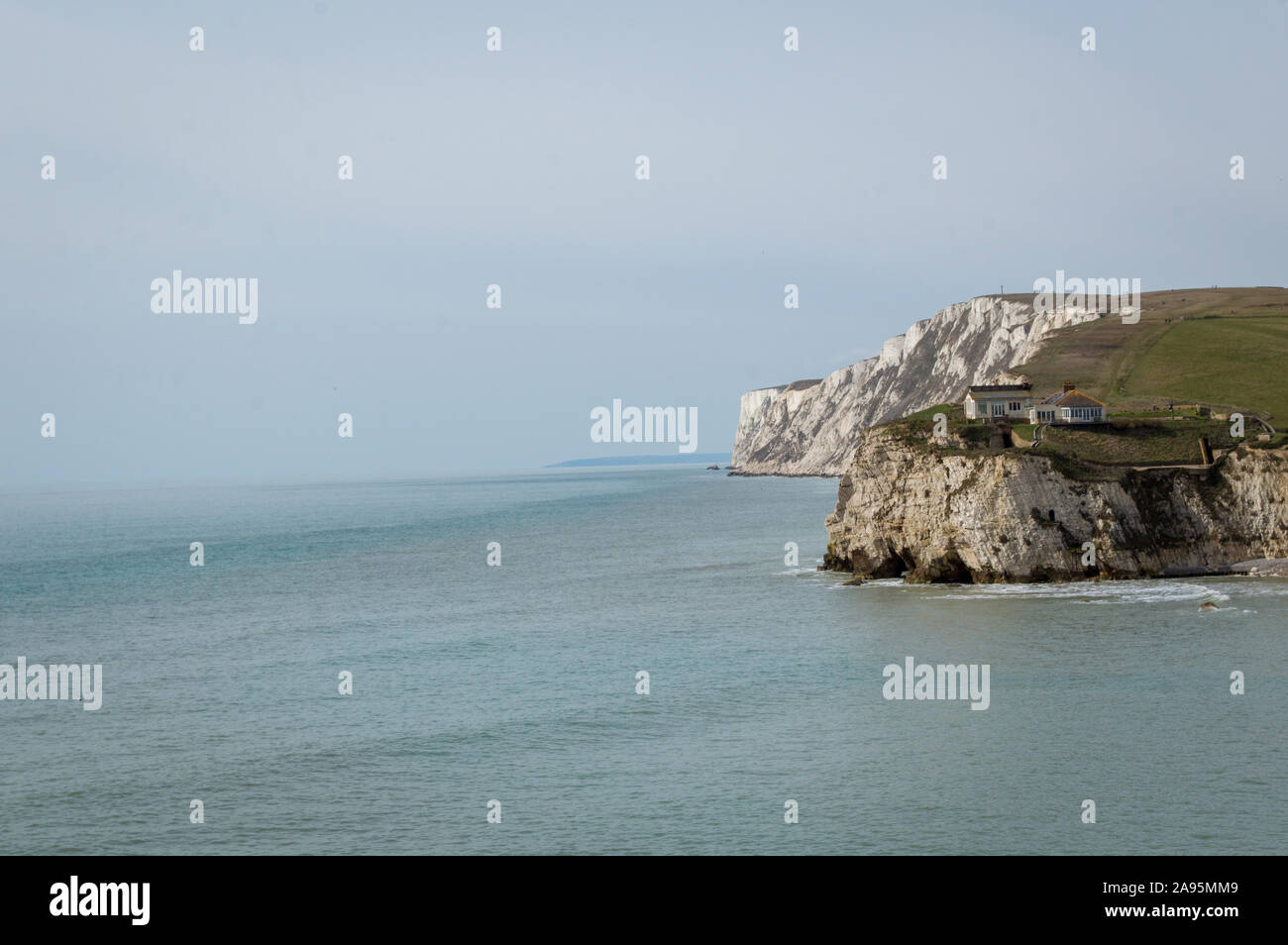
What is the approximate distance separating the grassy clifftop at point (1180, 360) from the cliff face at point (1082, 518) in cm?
1234

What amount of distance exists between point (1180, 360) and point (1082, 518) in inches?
1612

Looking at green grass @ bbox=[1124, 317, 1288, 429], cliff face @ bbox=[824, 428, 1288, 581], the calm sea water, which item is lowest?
the calm sea water

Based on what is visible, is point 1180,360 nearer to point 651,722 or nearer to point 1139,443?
point 1139,443

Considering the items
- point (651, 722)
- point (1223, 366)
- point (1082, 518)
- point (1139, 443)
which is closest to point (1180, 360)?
point (1223, 366)

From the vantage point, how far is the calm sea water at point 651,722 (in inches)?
887

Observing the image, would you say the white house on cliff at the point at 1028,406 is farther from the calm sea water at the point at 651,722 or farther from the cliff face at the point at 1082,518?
the calm sea water at the point at 651,722

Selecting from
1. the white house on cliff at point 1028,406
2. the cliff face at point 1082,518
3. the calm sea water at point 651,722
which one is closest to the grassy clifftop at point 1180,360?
the white house on cliff at point 1028,406

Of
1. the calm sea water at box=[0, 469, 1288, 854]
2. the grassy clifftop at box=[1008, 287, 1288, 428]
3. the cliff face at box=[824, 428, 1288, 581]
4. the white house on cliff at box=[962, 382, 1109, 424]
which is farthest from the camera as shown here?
the grassy clifftop at box=[1008, 287, 1288, 428]

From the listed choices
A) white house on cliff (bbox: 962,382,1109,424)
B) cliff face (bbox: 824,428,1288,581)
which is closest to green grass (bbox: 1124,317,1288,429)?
white house on cliff (bbox: 962,382,1109,424)

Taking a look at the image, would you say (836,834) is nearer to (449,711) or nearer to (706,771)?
(706,771)

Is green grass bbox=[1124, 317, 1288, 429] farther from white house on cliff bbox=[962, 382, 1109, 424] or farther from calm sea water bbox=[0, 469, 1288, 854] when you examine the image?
calm sea water bbox=[0, 469, 1288, 854]

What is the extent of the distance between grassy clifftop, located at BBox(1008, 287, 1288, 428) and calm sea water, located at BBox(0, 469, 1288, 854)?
28388mm

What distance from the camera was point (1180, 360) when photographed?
8950 cm

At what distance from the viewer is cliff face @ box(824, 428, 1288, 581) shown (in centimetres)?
5594
